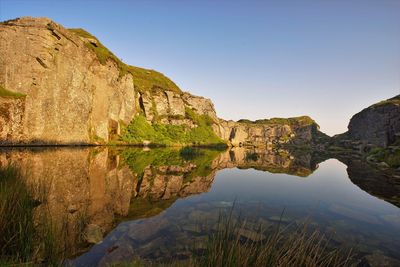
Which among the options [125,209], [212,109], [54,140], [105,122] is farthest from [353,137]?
[125,209]

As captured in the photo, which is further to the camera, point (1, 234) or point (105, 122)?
point (105, 122)

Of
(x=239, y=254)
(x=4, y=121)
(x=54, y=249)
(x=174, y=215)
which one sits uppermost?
(x=4, y=121)

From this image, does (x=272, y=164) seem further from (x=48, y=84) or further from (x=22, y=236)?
(x=48, y=84)

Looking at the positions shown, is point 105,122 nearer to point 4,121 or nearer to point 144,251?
point 4,121

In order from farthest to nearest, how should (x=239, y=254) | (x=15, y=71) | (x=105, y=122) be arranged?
(x=105, y=122) → (x=15, y=71) → (x=239, y=254)

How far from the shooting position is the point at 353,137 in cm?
12531

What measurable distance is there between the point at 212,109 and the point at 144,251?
128 meters

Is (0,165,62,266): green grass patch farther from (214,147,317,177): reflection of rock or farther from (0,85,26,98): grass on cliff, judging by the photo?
(0,85,26,98): grass on cliff

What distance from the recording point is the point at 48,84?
133 feet

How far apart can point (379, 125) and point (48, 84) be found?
9661 centimetres

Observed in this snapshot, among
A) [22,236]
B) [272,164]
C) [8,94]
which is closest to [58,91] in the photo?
[8,94]

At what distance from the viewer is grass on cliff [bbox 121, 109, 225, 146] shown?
69094 millimetres

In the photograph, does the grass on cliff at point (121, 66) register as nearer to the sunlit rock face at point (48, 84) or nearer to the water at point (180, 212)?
the sunlit rock face at point (48, 84)

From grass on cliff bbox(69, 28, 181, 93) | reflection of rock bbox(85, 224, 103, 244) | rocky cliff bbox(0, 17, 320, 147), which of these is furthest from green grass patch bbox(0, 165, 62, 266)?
grass on cliff bbox(69, 28, 181, 93)
